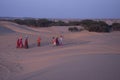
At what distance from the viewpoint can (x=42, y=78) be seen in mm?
10391

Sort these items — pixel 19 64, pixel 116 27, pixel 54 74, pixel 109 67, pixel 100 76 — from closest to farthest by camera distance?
1. pixel 100 76
2. pixel 54 74
3. pixel 109 67
4. pixel 19 64
5. pixel 116 27

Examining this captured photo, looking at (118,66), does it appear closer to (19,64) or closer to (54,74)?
(54,74)

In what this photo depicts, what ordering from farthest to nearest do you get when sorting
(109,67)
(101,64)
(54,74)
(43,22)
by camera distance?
(43,22)
(101,64)
(109,67)
(54,74)

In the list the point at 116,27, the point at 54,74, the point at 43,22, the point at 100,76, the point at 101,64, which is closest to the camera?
the point at 100,76

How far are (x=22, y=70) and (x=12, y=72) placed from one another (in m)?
0.69

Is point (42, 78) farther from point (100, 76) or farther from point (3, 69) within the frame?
point (3, 69)

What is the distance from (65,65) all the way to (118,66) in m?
2.54

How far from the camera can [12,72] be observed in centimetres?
1234

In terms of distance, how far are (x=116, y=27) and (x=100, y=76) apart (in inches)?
1707

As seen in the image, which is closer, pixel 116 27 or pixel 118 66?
pixel 118 66

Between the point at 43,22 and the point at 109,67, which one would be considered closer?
the point at 109,67

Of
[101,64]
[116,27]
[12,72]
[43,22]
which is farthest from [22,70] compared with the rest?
[43,22]

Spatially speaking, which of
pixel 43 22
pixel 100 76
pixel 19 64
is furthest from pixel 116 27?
pixel 100 76

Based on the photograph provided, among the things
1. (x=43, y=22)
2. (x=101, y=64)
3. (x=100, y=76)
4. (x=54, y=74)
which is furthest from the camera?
(x=43, y=22)
